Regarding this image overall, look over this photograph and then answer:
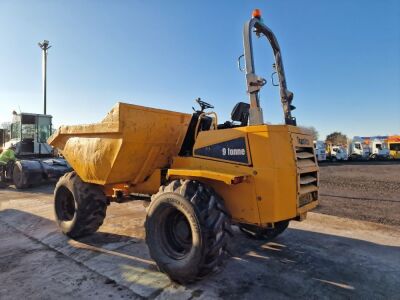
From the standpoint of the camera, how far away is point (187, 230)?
4121 millimetres

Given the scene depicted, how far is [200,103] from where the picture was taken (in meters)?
5.21

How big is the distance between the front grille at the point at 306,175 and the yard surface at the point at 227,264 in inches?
36.9

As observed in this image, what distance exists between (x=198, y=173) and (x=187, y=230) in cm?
78

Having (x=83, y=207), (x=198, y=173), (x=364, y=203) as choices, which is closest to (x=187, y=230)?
(x=198, y=173)

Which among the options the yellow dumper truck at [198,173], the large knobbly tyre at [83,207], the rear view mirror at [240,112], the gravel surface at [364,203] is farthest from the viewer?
the gravel surface at [364,203]

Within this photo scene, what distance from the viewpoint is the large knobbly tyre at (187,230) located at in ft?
11.8

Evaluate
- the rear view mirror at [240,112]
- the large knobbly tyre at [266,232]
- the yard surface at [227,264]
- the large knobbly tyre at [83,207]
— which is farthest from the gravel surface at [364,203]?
the large knobbly tyre at [83,207]

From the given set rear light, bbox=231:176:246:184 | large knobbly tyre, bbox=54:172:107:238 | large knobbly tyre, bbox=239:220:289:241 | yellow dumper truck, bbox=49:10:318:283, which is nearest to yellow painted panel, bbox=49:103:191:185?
yellow dumper truck, bbox=49:10:318:283

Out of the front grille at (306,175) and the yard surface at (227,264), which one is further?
the front grille at (306,175)

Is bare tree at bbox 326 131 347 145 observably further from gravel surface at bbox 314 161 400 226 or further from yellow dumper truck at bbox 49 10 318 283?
yellow dumper truck at bbox 49 10 318 283

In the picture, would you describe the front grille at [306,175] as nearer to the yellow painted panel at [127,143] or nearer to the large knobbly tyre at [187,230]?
the large knobbly tyre at [187,230]

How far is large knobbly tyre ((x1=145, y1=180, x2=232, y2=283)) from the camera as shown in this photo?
3.59 m

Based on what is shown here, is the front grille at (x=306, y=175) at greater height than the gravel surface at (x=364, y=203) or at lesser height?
greater

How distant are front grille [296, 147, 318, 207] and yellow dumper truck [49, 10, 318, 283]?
15 mm
